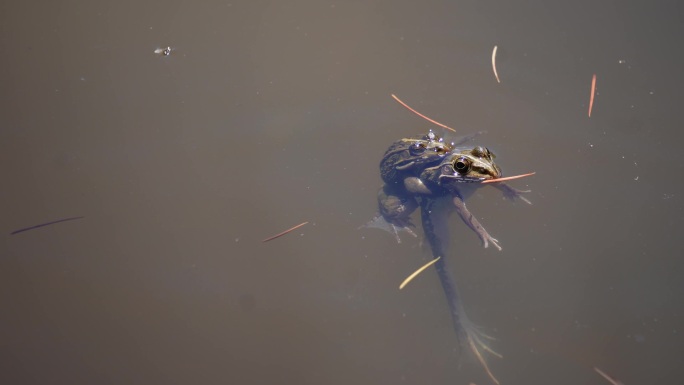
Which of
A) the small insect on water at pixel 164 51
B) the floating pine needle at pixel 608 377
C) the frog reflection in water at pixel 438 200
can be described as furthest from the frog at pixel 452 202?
the small insect on water at pixel 164 51

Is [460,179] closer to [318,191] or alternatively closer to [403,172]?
[403,172]

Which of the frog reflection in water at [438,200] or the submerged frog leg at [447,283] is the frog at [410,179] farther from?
the submerged frog leg at [447,283]

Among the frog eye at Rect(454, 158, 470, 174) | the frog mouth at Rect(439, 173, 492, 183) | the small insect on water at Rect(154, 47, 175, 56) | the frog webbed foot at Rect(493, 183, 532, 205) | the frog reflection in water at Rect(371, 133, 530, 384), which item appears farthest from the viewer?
the small insect on water at Rect(154, 47, 175, 56)

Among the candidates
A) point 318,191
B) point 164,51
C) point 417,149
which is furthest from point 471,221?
point 164,51

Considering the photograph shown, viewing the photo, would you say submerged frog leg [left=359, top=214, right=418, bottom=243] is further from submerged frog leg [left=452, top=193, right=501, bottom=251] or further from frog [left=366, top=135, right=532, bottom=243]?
submerged frog leg [left=452, top=193, right=501, bottom=251]

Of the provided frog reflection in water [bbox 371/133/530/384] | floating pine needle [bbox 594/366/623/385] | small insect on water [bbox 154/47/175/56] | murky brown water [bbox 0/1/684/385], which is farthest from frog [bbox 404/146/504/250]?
small insect on water [bbox 154/47/175/56]
